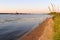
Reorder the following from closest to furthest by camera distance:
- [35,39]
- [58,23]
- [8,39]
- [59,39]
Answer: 1. [59,39]
2. [58,23]
3. [35,39]
4. [8,39]

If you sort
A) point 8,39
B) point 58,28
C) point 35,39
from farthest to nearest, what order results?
point 8,39 < point 35,39 < point 58,28

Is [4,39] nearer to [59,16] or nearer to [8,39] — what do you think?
[8,39]

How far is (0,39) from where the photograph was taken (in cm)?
1281

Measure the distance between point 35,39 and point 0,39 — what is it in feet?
11.1

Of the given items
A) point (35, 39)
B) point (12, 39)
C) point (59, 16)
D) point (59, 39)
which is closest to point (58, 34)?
point (59, 39)

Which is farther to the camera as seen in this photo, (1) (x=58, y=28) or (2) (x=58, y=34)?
(1) (x=58, y=28)

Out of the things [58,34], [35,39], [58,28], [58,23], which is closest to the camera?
[58,34]

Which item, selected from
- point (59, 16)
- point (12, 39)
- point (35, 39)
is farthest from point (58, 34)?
point (12, 39)
